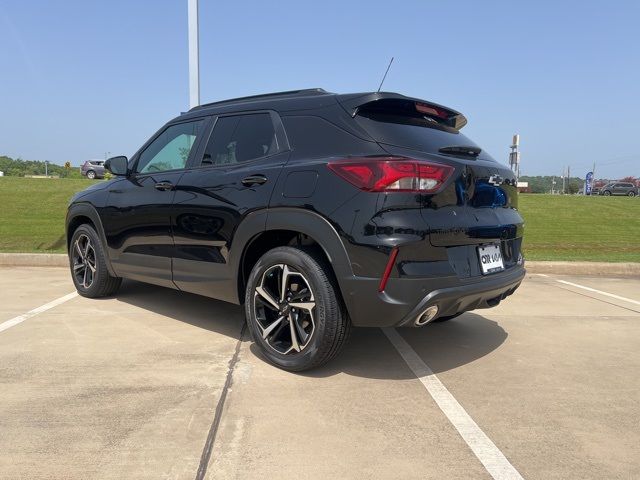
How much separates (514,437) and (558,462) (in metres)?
0.25

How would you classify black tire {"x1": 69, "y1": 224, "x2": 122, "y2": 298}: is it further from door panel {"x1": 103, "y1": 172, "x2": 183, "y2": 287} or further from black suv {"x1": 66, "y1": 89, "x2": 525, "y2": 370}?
black suv {"x1": 66, "y1": 89, "x2": 525, "y2": 370}

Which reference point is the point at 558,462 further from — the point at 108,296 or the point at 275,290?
the point at 108,296

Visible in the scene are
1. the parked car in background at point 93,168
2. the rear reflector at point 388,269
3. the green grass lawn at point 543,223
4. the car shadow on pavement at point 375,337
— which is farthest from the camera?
the parked car in background at point 93,168

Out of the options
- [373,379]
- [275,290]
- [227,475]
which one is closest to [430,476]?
[227,475]

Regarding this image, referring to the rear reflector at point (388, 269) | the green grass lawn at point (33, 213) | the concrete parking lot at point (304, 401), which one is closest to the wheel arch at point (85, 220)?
the concrete parking lot at point (304, 401)

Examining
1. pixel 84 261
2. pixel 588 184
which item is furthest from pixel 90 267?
pixel 588 184

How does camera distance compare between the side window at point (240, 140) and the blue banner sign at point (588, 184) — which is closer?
the side window at point (240, 140)

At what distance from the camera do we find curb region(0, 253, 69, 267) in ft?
24.7

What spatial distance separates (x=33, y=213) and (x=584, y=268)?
499 inches

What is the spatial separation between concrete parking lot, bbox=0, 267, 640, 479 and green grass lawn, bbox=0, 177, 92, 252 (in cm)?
570

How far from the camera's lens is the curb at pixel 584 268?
7622mm

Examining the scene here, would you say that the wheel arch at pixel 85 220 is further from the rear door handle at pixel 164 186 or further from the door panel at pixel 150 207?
the rear door handle at pixel 164 186

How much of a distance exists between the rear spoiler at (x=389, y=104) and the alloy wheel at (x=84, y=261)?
3313 millimetres

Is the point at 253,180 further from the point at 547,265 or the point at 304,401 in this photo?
the point at 547,265
